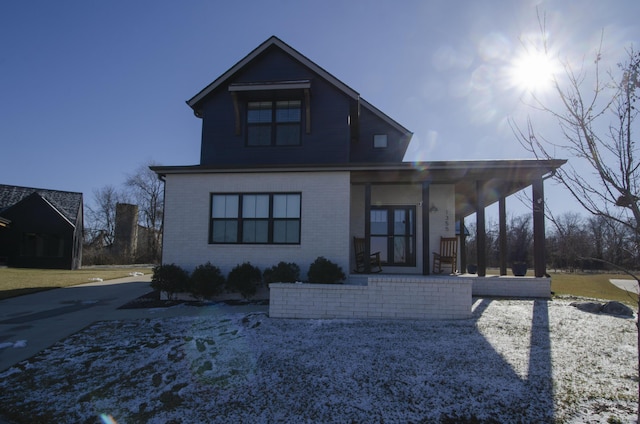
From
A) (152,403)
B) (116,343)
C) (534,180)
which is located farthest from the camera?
(534,180)

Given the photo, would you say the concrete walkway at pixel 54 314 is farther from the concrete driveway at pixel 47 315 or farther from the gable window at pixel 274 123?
the gable window at pixel 274 123

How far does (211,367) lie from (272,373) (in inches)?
35.0

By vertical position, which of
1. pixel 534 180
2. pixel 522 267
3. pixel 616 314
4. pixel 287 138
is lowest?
pixel 616 314

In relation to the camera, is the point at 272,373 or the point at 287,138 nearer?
the point at 272,373

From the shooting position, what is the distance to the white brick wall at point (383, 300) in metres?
7.48

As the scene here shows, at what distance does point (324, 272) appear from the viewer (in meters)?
9.56

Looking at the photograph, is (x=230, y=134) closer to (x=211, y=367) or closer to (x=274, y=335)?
(x=274, y=335)

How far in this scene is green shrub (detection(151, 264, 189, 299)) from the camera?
1016 centimetres

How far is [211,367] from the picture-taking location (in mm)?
5043

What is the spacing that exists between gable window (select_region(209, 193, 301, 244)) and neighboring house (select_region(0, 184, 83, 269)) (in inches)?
857

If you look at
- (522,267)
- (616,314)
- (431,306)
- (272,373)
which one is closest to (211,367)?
(272,373)

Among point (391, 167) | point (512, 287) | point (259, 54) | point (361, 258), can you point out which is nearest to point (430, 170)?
point (391, 167)

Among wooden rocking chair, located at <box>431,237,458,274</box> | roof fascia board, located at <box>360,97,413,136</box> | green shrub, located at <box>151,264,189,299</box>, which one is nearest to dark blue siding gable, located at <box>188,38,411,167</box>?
roof fascia board, located at <box>360,97,413,136</box>

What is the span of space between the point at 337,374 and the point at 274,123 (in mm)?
8759
